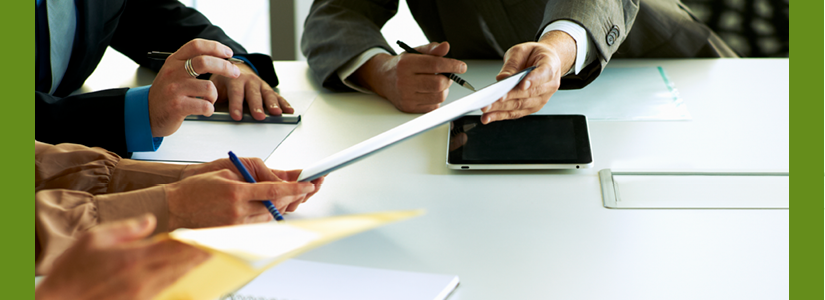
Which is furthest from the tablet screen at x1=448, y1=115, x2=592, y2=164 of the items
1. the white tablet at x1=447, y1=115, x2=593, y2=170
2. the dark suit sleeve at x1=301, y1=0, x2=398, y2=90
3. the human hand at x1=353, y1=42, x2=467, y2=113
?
the dark suit sleeve at x1=301, y1=0, x2=398, y2=90

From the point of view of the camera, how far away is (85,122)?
895 millimetres

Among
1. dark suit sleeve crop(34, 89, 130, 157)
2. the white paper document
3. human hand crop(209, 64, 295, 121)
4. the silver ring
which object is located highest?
the silver ring

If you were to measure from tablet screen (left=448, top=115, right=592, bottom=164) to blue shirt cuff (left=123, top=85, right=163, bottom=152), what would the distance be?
47cm

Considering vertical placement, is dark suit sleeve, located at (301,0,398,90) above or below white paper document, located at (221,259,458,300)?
above

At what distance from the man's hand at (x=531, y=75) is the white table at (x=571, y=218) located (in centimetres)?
10

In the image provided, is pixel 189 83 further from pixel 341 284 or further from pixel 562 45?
pixel 562 45

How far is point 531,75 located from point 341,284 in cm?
48

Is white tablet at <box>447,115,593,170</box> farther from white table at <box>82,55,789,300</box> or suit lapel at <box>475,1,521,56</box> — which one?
suit lapel at <box>475,1,521,56</box>

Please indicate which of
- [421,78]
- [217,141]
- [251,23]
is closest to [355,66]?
[421,78]

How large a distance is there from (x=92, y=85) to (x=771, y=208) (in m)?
1.24

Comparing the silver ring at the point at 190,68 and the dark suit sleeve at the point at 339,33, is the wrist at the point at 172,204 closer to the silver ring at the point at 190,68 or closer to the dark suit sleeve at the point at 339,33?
the silver ring at the point at 190,68

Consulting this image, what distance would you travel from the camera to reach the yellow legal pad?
411mm

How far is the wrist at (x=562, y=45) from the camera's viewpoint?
99cm
